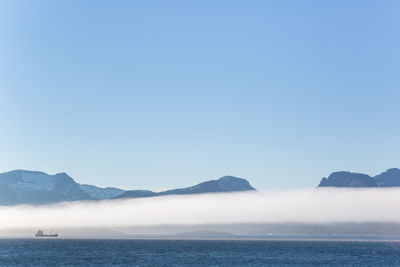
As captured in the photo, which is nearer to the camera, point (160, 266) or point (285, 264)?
point (160, 266)

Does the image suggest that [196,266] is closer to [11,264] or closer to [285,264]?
[285,264]

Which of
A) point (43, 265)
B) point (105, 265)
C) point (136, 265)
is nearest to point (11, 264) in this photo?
point (43, 265)

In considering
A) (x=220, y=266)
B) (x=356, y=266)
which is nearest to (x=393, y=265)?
(x=356, y=266)

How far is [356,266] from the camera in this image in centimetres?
19675

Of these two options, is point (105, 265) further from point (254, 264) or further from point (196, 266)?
point (254, 264)

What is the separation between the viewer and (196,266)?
184875 mm

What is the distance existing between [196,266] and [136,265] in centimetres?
2236

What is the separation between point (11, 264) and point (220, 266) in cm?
7612

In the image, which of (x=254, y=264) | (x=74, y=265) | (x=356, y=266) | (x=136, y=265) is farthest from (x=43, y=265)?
(x=356, y=266)

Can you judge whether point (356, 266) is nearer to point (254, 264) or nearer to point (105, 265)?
point (254, 264)

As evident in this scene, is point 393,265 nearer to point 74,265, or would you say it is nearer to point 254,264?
point 254,264

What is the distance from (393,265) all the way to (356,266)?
14.7 m

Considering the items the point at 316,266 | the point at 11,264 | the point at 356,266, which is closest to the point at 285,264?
the point at 316,266

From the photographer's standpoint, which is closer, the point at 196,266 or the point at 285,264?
the point at 196,266
